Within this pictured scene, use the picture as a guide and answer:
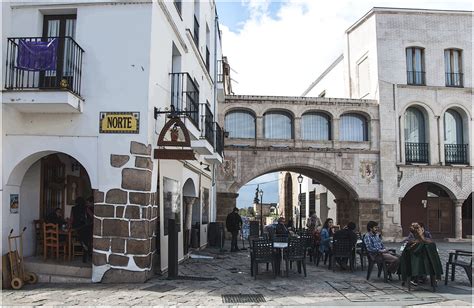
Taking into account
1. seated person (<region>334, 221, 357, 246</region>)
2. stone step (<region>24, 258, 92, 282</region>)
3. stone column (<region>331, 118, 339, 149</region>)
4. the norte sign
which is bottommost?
stone step (<region>24, 258, 92, 282</region>)

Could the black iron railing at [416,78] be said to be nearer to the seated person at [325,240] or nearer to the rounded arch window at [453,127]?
the rounded arch window at [453,127]

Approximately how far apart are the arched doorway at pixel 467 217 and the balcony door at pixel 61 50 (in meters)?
21.5

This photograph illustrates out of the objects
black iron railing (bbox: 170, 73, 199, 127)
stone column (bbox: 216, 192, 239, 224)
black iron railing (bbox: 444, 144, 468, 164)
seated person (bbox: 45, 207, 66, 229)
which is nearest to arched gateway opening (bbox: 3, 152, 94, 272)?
seated person (bbox: 45, 207, 66, 229)

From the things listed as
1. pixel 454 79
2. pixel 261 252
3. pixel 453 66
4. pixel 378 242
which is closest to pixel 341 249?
pixel 378 242

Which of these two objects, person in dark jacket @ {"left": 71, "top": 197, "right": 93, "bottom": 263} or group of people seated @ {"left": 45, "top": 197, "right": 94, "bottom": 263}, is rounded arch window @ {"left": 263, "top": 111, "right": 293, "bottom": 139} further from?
person in dark jacket @ {"left": 71, "top": 197, "right": 93, "bottom": 263}

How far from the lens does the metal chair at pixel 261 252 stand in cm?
962

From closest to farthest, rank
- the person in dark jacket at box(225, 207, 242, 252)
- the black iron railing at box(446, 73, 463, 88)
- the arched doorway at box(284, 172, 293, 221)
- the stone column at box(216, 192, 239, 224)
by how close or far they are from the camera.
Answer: the person in dark jacket at box(225, 207, 242, 252) < the stone column at box(216, 192, 239, 224) < the black iron railing at box(446, 73, 463, 88) < the arched doorway at box(284, 172, 293, 221)

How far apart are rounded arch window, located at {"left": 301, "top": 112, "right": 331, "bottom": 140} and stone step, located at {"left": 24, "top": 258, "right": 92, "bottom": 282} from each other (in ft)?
48.3

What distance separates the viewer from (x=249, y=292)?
27.1 feet

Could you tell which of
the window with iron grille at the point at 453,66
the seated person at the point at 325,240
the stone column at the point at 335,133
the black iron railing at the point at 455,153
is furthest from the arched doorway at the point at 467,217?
the seated person at the point at 325,240

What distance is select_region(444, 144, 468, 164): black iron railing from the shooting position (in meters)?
22.3

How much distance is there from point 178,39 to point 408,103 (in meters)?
14.3

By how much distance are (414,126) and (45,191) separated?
18078mm

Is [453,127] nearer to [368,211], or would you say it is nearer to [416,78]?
[416,78]
